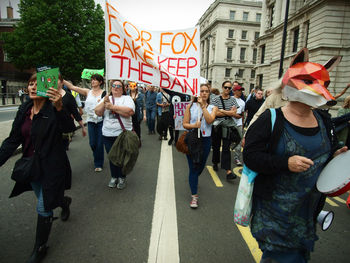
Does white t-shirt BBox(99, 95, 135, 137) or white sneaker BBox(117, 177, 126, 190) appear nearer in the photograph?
white t-shirt BBox(99, 95, 135, 137)

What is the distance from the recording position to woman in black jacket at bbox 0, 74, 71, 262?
2262 mm

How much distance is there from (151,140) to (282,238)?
7.05 m

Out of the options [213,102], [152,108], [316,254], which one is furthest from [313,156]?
[152,108]

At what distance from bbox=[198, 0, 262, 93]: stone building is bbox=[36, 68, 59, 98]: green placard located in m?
58.2

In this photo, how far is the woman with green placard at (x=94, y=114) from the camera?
460 centimetres

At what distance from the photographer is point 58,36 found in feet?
81.5

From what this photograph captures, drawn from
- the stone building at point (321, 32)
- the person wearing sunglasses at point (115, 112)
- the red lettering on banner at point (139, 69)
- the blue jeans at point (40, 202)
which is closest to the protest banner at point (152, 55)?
the red lettering on banner at point (139, 69)

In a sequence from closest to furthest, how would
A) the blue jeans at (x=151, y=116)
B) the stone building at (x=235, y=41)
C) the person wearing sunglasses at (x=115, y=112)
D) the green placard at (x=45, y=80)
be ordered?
the green placard at (x=45, y=80) → the person wearing sunglasses at (x=115, y=112) → the blue jeans at (x=151, y=116) → the stone building at (x=235, y=41)

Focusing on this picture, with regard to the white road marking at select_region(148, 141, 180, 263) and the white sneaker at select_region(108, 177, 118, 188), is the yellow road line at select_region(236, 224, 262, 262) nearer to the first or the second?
the white road marking at select_region(148, 141, 180, 263)

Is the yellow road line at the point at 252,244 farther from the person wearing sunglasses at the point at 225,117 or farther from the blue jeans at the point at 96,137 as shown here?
the blue jeans at the point at 96,137

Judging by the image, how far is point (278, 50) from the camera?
29453mm

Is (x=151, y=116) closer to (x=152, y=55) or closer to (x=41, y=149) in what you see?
(x=152, y=55)

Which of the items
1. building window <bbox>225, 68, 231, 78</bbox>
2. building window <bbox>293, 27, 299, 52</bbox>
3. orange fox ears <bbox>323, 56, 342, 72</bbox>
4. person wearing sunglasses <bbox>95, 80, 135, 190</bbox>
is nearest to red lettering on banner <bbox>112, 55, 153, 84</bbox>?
person wearing sunglasses <bbox>95, 80, 135, 190</bbox>

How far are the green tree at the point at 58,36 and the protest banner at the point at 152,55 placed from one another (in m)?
24.8
